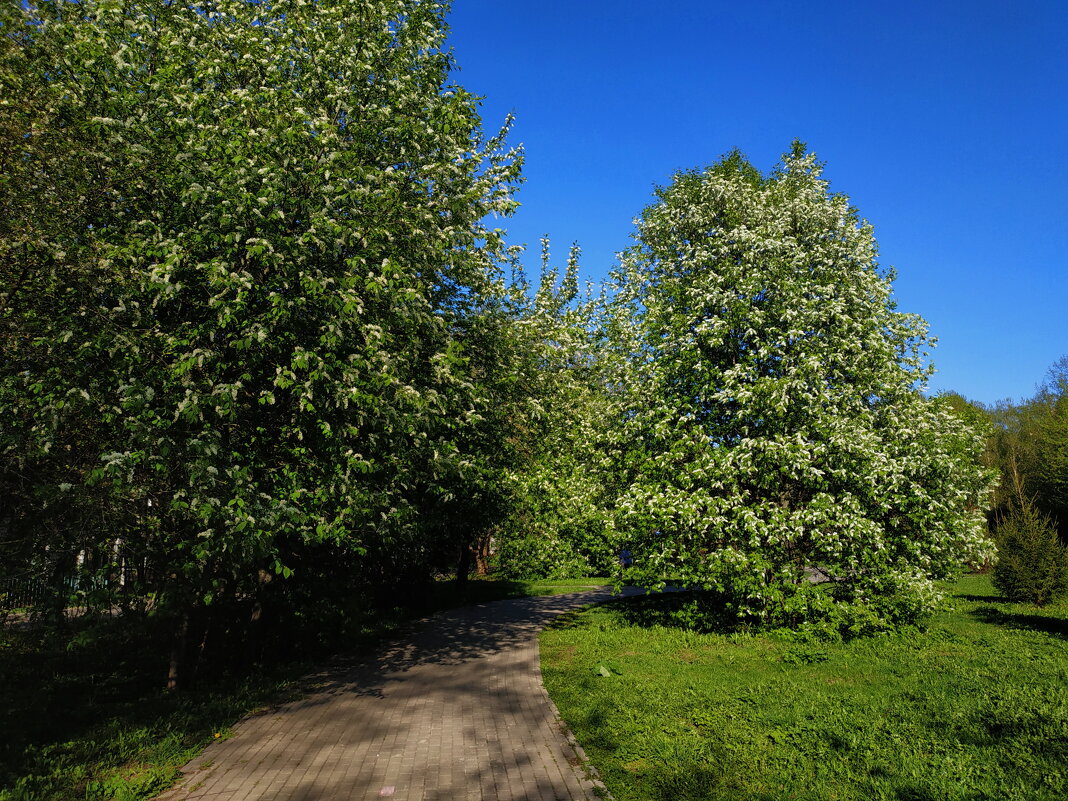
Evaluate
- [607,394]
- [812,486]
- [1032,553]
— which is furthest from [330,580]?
[1032,553]

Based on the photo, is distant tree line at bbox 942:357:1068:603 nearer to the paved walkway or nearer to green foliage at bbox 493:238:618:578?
green foliage at bbox 493:238:618:578

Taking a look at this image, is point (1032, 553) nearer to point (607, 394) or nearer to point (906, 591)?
point (906, 591)

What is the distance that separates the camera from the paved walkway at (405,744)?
6.30 meters

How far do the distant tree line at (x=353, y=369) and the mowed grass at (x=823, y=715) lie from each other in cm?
151

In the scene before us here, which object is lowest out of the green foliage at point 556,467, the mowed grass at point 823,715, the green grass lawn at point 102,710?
the mowed grass at point 823,715

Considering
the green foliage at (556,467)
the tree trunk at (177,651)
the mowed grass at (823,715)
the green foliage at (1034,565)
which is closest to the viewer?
the mowed grass at (823,715)

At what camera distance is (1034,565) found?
720 inches

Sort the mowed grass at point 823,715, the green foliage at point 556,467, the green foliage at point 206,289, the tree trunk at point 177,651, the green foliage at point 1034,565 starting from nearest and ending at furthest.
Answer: the mowed grass at point 823,715 < the green foliage at point 206,289 < the tree trunk at point 177,651 < the green foliage at point 556,467 < the green foliage at point 1034,565

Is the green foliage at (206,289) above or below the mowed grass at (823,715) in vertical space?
above

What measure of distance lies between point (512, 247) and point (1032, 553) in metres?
18.0

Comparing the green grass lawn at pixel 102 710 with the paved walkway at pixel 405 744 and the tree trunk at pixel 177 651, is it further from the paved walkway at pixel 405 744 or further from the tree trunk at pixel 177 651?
the paved walkway at pixel 405 744

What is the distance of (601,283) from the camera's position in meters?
21.1

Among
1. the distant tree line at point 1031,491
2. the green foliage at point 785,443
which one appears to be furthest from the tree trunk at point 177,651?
the distant tree line at point 1031,491

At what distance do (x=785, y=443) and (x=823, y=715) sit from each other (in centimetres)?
525
